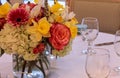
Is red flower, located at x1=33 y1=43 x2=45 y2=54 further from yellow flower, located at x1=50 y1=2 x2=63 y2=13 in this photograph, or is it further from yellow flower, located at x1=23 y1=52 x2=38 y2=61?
yellow flower, located at x1=50 y1=2 x2=63 y2=13

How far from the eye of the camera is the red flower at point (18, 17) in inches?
38.7

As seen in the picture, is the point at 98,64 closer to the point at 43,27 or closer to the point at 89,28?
the point at 43,27

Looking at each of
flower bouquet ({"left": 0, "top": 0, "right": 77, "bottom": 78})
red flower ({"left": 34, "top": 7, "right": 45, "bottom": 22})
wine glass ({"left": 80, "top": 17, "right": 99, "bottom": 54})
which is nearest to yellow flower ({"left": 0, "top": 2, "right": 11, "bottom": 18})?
flower bouquet ({"left": 0, "top": 0, "right": 77, "bottom": 78})

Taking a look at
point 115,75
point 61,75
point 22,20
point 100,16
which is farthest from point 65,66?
point 100,16

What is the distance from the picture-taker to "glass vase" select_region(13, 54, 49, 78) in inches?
41.6

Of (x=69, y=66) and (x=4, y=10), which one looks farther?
(x=69, y=66)

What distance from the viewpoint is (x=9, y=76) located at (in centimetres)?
114

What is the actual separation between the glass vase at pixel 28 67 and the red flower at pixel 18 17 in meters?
0.15

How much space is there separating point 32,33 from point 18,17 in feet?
0.24

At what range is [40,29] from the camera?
1.00 metres

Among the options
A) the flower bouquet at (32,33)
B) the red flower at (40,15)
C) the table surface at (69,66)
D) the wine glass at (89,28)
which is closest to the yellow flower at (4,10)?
the flower bouquet at (32,33)

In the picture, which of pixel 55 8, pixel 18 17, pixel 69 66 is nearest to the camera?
pixel 18 17

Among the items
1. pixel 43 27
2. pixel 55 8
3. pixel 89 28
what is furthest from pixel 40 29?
pixel 89 28

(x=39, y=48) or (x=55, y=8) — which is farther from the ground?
(x=55, y=8)
